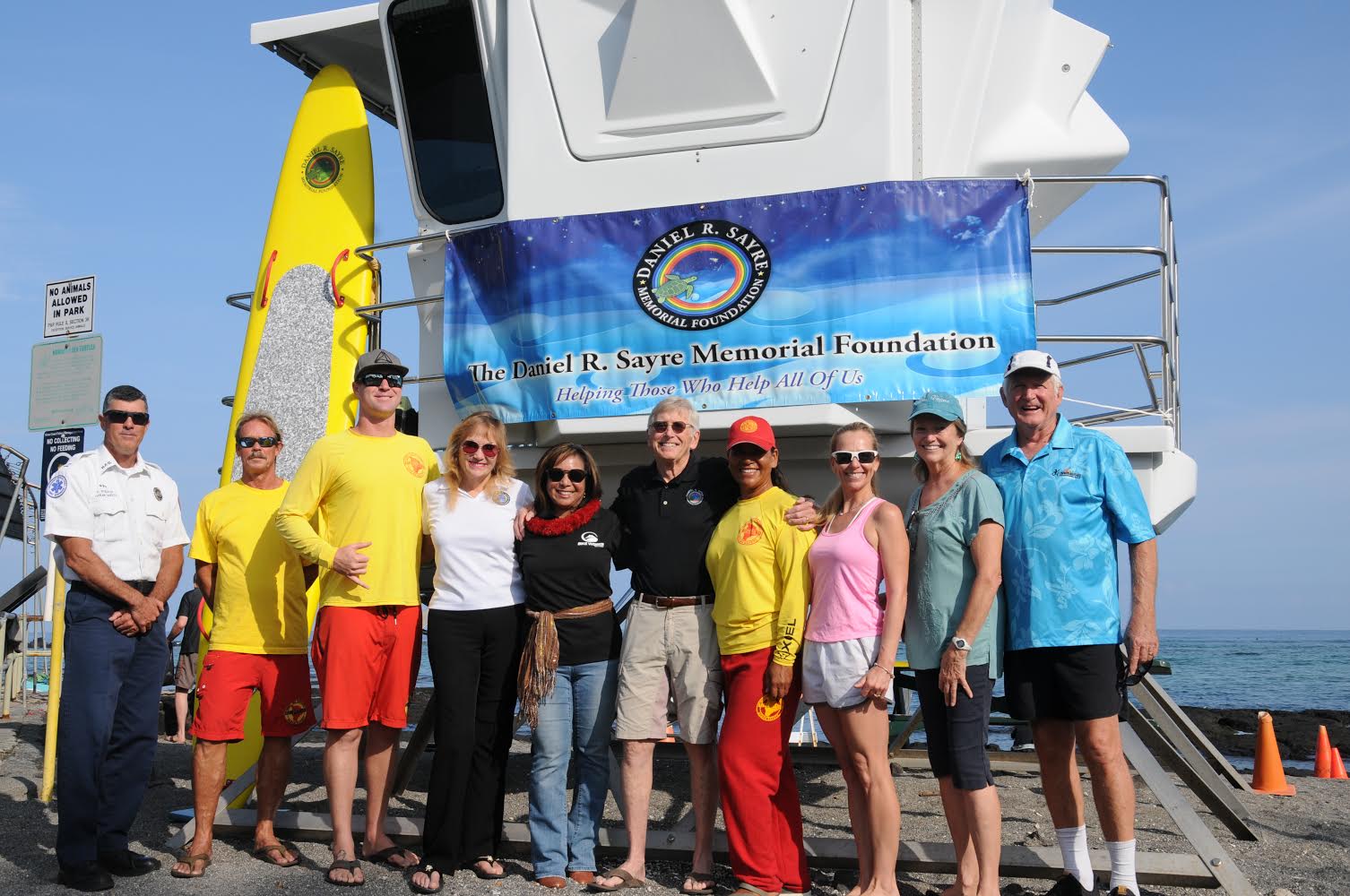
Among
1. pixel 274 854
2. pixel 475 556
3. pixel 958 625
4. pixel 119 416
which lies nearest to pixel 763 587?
pixel 958 625

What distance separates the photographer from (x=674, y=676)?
4676mm

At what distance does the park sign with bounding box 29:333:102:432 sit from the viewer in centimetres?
720

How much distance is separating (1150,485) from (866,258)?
5.83 ft

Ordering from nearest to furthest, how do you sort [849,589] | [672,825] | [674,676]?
1. [849,589]
2. [674,676]
3. [672,825]

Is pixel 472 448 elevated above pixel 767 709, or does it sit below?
above

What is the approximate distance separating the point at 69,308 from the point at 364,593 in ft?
13.2

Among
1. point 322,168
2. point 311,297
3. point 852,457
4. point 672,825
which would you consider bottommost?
point 672,825

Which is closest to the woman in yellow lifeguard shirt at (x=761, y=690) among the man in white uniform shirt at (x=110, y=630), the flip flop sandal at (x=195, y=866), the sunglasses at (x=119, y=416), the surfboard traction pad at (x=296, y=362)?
the flip flop sandal at (x=195, y=866)

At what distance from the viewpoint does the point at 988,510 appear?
13.6 ft

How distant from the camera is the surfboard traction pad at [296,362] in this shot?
697cm

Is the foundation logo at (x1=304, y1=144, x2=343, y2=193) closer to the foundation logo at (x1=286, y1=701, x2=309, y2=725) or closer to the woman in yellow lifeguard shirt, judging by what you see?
the foundation logo at (x1=286, y1=701, x2=309, y2=725)

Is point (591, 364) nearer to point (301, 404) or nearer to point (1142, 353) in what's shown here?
point (301, 404)

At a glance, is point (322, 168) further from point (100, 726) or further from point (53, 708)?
point (100, 726)

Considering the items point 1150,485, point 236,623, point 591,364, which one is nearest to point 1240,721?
point 1150,485
